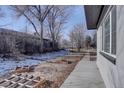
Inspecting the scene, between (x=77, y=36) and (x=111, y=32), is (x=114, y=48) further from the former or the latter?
(x=77, y=36)

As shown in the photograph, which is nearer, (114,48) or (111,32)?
(114,48)

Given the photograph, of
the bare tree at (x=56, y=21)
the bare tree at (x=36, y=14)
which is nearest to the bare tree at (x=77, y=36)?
the bare tree at (x=56, y=21)

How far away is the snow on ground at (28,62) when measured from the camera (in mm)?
7480

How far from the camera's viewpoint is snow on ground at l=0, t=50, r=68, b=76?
7.48 metres

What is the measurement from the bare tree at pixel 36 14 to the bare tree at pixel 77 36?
4.40 ft

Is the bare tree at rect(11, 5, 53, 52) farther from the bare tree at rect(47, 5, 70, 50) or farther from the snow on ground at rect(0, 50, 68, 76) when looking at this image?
the snow on ground at rect(0, 50, 68, 76)

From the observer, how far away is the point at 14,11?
8.66 m

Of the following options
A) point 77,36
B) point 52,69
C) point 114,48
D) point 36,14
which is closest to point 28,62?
point 52,69

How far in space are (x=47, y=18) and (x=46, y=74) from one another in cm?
253

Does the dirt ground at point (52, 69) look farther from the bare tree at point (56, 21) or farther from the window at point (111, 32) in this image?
the window at point (111, 32)

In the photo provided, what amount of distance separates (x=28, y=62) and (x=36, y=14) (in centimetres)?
225

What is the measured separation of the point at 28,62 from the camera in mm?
8391

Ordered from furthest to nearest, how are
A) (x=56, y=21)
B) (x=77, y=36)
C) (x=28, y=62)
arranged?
1. (x=56, y=21)
2. (x=77, y=36)
3. (x=28, y=62)

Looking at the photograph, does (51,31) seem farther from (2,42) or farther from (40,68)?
(2,42)
